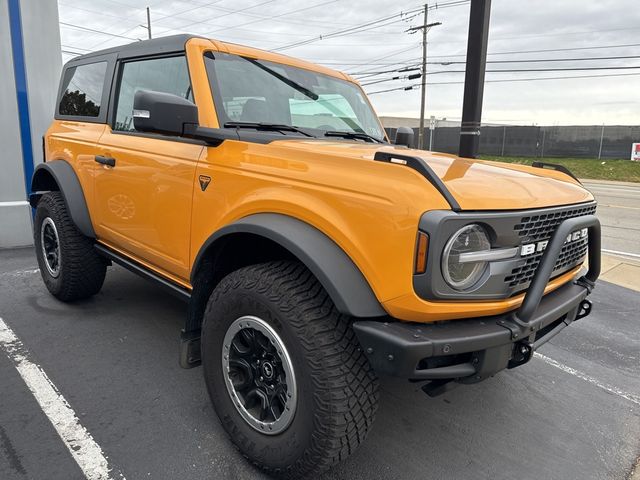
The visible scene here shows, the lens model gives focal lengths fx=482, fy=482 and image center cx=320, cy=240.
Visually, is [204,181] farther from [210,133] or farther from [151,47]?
[151,47]

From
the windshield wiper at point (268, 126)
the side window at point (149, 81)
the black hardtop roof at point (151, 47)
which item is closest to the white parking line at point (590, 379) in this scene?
the windshield wiper at point (268, 126)

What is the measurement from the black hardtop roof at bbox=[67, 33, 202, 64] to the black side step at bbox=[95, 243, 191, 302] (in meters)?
1.40

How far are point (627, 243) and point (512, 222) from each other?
7883 mm

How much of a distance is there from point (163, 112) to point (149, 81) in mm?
1125

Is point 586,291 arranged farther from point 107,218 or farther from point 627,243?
point 627,243

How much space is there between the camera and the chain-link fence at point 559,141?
3044cm

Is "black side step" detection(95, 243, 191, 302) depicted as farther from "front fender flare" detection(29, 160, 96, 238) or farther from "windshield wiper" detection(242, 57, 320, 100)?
"windshield wiper" detection(242, 57, 320, 100)

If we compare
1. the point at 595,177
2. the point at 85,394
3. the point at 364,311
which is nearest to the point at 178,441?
the point at 85,394

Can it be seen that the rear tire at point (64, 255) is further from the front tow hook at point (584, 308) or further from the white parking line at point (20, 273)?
the front tow hook at point (584, 308)

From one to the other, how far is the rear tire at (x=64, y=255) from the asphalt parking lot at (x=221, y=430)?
8.0 inches

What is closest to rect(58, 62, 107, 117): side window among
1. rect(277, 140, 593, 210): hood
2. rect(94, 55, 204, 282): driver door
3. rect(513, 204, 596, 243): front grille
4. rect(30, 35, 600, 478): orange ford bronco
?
rect(94, 55, 204, 282): driver door

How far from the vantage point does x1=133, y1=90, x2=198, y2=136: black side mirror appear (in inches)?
89.0

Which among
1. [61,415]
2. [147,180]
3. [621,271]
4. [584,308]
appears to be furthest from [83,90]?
[621,271]

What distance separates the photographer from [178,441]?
2.42 m
